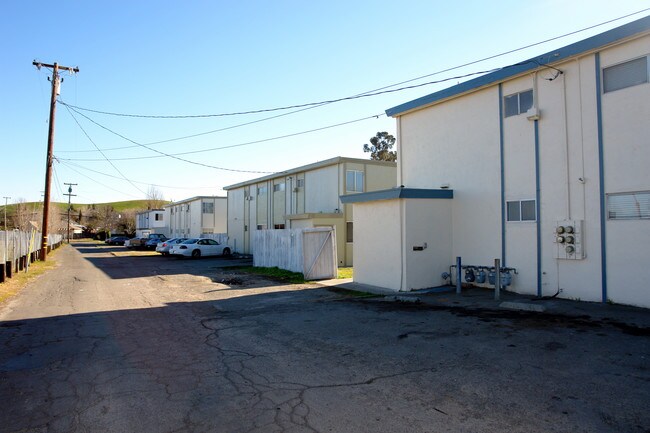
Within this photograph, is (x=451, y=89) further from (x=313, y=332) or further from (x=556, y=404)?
(x=556, y=404)

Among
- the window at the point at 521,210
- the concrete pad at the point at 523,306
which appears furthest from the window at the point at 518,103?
the concrete pad at the point at 523,306

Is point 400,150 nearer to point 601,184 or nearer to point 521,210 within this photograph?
point 521,210

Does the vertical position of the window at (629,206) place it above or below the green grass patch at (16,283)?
above

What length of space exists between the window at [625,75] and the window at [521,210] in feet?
11.0

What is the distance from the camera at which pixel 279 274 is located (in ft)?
64.6

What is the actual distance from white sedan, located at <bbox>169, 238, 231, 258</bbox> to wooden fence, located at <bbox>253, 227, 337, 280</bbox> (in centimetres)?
1169

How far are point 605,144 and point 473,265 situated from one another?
5055 millimetres

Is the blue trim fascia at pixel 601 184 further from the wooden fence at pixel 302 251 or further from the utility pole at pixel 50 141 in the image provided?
the utility pole at pixel 50 141

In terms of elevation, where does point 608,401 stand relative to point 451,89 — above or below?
below

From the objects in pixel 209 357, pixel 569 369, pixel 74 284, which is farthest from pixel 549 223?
pixel 74 284

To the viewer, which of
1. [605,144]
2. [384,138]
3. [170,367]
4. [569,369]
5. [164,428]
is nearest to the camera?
[164,428]

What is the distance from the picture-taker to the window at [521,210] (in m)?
12.2

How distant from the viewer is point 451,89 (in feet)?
47.2

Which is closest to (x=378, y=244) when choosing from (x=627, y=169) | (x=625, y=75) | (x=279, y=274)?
(x=279, y=274)
